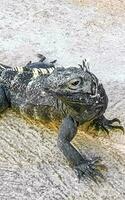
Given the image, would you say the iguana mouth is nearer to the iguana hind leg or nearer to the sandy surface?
the sandy surface

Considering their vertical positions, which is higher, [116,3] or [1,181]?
[116,3]

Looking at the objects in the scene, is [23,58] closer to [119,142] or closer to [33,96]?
[33,96]

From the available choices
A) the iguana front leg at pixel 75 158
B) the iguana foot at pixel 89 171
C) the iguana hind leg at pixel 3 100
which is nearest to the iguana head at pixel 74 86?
the iguana front leg at pixel 75 158

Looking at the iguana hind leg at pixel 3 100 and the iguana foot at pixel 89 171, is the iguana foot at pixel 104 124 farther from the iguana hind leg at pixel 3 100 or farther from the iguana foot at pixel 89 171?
the iguana hind leg at pixel 3 100

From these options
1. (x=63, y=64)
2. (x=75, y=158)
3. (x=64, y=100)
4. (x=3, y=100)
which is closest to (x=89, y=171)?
(x=75, y=158)

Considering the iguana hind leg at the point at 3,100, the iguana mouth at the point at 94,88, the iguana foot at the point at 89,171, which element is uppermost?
the iguana mouth at the point at 94,88

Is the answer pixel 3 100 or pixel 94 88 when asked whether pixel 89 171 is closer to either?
pixel 94 88

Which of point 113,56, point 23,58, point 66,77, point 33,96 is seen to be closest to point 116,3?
point 113,56

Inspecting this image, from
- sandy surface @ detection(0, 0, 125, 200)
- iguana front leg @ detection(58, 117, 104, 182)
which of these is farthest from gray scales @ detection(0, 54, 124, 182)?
sandy surface @ detection(0, 0, 125, 200)
